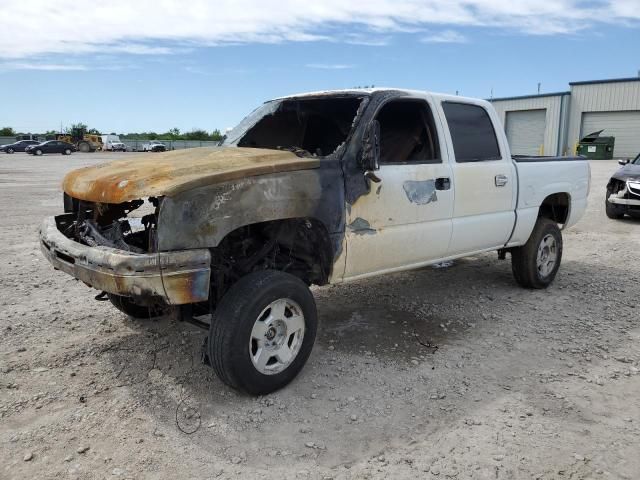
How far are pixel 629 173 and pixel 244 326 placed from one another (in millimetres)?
10415

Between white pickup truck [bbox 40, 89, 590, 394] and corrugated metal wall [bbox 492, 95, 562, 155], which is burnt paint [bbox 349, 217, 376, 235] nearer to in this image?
white pickup truck [bbox 40, 89, 590, 394]

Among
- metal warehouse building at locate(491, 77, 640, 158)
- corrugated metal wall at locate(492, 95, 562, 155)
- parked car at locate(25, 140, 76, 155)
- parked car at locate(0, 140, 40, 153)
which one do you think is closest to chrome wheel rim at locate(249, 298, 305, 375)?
metal warehouse building at locate(491, 77, 640, 158)

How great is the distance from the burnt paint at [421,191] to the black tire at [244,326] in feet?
4.16

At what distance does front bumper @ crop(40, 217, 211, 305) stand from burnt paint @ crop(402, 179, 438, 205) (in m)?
1.81

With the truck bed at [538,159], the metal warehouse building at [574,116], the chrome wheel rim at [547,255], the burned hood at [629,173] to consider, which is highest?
the metal warehouse building at [574,116]

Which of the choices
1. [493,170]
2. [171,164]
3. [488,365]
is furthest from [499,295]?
[171,164]

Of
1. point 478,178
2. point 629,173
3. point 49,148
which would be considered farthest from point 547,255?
point 49,148

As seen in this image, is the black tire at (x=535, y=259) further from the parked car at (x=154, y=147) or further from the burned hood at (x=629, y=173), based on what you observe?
the parked car at (x=154, y=147)

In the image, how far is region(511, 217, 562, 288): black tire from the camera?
598cm

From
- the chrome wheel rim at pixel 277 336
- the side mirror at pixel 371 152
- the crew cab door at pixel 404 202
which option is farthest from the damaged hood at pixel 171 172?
the chrome wheel rim at pixel 277 336

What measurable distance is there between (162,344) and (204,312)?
2.10 ft

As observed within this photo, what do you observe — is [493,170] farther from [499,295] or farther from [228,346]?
[228,346]

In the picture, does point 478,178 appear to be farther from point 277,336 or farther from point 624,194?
point 624,194

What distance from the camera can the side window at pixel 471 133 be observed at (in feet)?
16.2
